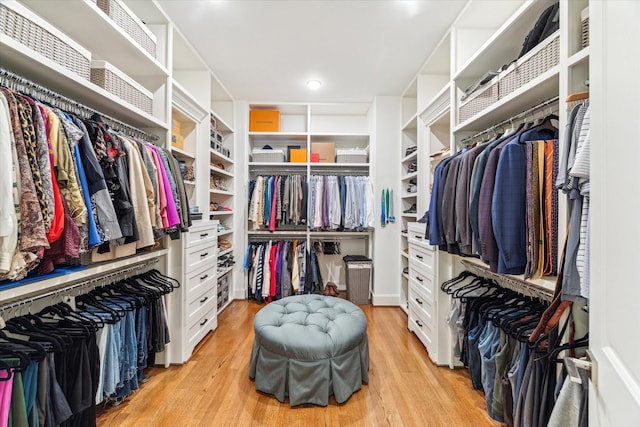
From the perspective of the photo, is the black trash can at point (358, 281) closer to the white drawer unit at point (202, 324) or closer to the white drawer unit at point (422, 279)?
the white drawer unit at point (422, 279)

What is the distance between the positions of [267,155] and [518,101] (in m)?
2.75

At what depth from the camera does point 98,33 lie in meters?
1.62

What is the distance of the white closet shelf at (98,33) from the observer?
142 cm

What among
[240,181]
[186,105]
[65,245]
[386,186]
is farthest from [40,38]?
[386,186]

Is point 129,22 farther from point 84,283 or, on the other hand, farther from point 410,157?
point 410,157

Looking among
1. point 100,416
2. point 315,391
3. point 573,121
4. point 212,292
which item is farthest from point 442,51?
point 100,416

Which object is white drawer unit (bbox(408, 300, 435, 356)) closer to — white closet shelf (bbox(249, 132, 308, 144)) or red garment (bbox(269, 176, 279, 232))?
red garment (bbox(269, 176, 279, 232))

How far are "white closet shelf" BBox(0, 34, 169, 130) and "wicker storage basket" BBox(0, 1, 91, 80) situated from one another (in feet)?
0.12

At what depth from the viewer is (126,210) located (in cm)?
148

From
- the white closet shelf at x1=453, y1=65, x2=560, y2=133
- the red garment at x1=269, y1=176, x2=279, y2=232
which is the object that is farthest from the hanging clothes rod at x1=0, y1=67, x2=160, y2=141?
the white closet shelf at x1=453, y1=65, x2=560, y2=133

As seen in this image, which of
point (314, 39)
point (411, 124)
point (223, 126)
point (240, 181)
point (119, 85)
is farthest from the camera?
point (240, 181)

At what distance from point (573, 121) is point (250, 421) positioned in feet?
6.70

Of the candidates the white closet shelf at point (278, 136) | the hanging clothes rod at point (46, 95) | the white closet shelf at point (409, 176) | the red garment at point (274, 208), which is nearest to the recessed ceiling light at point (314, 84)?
the white closet shelf at point (278, 136)

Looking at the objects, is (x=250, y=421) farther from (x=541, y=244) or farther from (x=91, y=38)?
(x=91, y=38)
